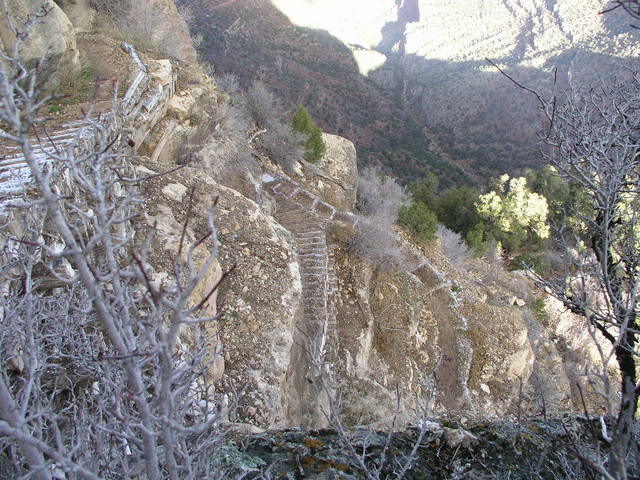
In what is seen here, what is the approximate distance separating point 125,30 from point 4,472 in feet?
36.2

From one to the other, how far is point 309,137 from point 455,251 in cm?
680

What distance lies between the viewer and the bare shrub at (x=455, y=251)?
14883mm

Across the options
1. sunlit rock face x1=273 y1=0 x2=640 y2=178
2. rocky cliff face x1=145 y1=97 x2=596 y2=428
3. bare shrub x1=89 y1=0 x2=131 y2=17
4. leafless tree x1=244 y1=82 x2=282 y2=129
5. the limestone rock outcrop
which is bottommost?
rocky cliff face x1=145 y1=97 x2=596 y2=428

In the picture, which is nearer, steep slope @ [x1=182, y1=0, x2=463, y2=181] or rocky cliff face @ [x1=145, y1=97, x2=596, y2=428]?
rocky cliff face @ [x1=145, y1=97, x2=596, y2=428]

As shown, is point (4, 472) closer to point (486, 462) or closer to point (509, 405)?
point (486, 462)

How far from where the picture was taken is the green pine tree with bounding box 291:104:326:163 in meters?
14.1

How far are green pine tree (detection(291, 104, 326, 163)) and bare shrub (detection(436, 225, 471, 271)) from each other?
538cm

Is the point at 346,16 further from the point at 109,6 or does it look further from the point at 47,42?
the point at 47,42

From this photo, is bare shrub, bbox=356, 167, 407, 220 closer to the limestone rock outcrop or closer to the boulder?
the boulder

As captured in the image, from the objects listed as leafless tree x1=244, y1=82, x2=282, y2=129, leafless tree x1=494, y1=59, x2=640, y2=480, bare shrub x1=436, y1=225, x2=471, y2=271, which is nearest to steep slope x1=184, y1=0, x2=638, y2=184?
bare shrub x1=436, y1=225, x2=471, y2=271

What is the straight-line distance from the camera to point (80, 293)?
3.57m

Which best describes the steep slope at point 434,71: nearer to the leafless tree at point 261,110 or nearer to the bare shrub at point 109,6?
the leafless tree at point 261,110

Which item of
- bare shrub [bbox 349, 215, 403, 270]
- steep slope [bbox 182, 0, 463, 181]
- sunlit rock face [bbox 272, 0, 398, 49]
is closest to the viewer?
bare shrub [bbox 349, 215, 403, 270]

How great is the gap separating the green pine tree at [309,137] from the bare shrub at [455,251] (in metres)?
5.38
